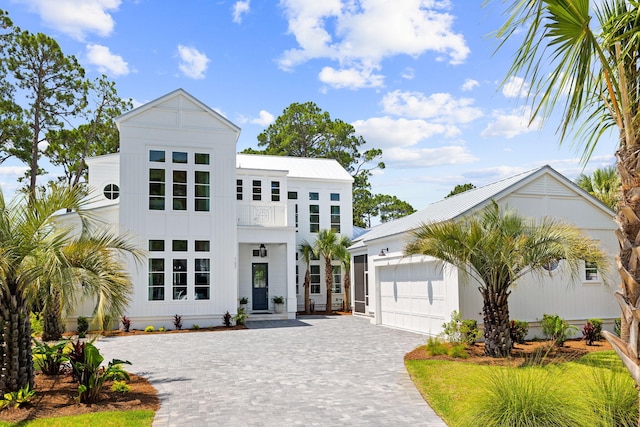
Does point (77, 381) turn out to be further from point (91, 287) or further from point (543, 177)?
point (543, 177)

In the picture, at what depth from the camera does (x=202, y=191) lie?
21.1m

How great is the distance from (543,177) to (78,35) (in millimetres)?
15414

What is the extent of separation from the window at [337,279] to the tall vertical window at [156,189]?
11.0 metres

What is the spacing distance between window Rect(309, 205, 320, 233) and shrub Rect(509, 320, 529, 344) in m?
14.9

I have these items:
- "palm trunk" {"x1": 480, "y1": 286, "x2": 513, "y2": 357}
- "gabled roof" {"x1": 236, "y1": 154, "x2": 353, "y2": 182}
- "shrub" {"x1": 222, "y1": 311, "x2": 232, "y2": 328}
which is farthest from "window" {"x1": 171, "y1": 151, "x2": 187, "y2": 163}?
"palm trunk" {"x1": 480, "y1": 286, "x2": 513, "y2": 357}

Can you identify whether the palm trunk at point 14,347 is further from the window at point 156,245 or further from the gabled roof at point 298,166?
the gabled roof at point 298,166

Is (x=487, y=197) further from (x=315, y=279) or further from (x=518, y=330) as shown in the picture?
(x=315, y=279)

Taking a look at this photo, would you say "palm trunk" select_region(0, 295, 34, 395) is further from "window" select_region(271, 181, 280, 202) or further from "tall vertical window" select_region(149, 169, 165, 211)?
"window" select_region(271, 181, 280, 202)

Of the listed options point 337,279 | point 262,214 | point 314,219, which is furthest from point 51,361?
point 337,279

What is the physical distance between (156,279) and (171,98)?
713 centimetres

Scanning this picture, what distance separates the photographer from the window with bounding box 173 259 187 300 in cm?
2027

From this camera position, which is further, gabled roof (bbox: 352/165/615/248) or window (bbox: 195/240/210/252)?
window (bbox: 195/240/210/252)

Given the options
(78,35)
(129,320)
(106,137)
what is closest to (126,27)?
(78,35)

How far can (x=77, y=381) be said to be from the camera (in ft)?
32.3
